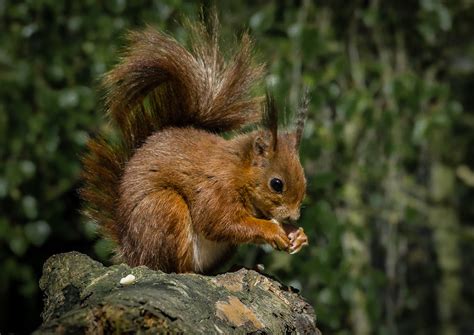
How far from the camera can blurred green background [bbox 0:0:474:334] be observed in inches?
99.5

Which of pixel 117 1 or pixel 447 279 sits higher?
pixel 117 1

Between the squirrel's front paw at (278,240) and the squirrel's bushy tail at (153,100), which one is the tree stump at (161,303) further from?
the squirrel's bushy tail at (153,100)

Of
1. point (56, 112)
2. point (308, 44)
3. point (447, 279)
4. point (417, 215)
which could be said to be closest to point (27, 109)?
point (56, 112)

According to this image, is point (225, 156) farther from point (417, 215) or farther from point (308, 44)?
point (417, 215)

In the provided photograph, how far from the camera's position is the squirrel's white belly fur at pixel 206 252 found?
1.56 meters

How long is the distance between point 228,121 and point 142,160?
0.26m

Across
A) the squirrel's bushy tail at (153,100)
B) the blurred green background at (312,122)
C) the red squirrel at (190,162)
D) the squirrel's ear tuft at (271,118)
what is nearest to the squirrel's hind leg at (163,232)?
the red squirrel at (190,162)

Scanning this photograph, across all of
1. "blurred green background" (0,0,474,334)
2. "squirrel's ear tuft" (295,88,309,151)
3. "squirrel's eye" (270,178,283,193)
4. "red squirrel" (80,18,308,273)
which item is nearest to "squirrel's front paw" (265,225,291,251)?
"red squirrel" (80,18,308,273)

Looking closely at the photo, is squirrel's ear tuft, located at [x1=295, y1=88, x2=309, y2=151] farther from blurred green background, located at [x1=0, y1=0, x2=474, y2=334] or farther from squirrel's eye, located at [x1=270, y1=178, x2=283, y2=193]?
blurred green background, located at [x1=0, y1=0, x2=474, y2=334]

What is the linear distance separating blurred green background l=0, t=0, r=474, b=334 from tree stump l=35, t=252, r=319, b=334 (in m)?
1.02

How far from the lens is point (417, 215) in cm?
264

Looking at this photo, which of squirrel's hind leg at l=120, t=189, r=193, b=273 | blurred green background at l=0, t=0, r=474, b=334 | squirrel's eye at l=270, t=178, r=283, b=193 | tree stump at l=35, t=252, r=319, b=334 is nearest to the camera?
tree stump at l=35, t=252, r=319, b=334

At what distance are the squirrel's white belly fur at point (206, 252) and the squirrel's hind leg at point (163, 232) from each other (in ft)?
0.09

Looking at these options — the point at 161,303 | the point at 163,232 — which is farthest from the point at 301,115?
the point at 161,303
